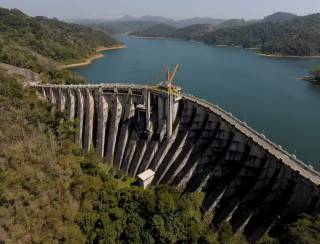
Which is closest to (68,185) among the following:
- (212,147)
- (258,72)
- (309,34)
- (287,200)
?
(212,147)

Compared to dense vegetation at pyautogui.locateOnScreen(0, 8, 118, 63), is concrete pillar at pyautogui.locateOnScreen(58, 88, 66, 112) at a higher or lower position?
lower

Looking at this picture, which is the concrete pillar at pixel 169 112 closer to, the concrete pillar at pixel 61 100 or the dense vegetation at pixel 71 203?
the dense vegetation at pixel 71 203

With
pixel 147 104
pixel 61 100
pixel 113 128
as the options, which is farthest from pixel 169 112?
pixel 61 100

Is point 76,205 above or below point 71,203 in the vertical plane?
below

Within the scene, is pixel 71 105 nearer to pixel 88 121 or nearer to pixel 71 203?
pixel 88 121

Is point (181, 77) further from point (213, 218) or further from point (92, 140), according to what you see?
point (213, 218)

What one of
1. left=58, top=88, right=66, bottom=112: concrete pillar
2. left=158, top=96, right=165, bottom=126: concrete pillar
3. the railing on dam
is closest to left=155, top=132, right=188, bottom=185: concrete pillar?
left=158, top=96, right=165, bottom=126: concrete pillar

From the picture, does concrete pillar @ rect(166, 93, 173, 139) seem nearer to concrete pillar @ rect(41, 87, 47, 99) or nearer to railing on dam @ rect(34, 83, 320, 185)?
railing on dam @ rect(34, 83, 320, 185)

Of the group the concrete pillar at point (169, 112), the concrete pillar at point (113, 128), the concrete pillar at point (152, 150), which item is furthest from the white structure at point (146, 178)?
the concrete pillar at point (113, 128)
